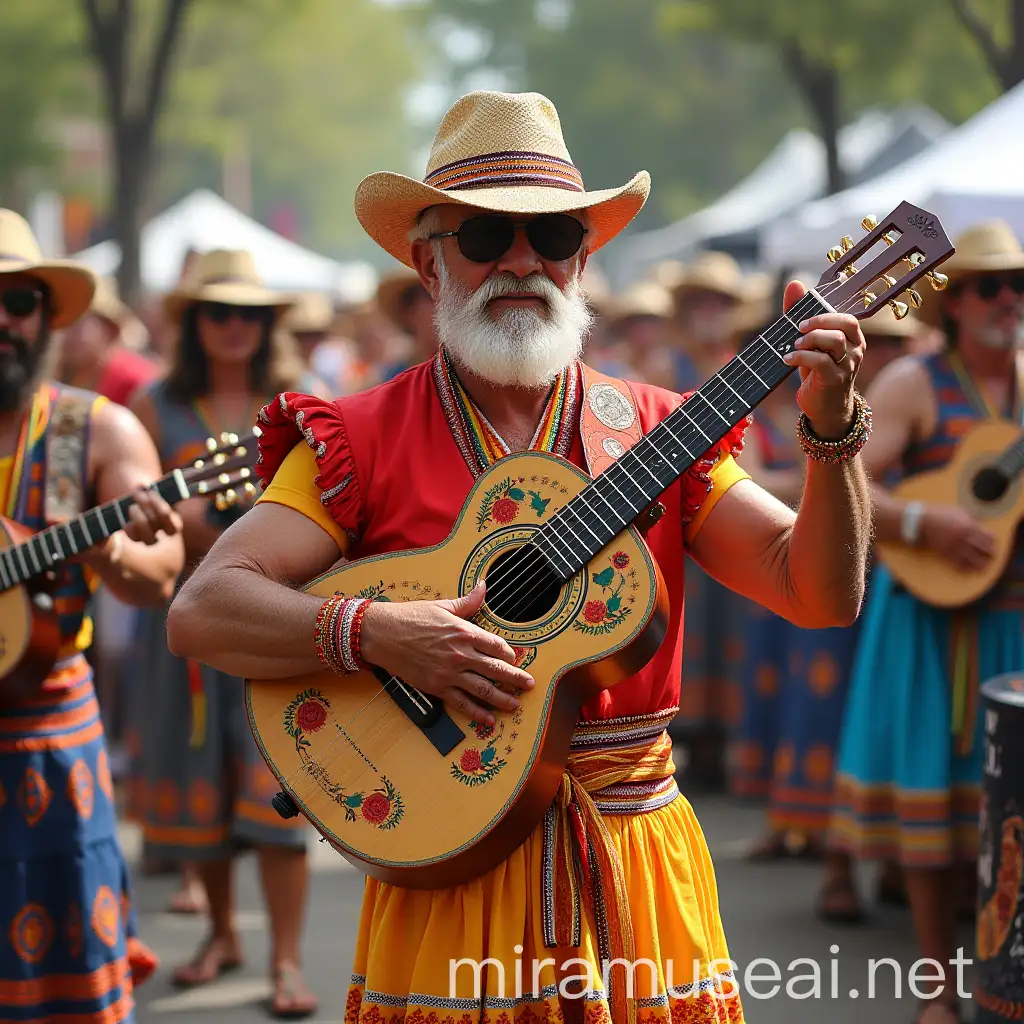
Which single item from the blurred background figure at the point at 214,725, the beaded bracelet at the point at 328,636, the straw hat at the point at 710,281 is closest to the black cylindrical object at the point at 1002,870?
the beaded bracelet at the point at 328,636

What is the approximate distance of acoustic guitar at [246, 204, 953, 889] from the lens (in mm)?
2627

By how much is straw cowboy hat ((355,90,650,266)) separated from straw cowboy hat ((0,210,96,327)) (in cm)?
152

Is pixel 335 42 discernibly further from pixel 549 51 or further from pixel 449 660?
pixel 449 660

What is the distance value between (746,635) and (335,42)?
5227 cm

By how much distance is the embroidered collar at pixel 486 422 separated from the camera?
2.90 metres

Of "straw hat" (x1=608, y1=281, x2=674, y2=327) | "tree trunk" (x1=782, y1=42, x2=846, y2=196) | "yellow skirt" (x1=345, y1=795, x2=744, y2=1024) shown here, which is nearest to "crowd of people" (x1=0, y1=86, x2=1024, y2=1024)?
"yellow skirt" (x1=345, y1=795, x2=744, y2=1024)

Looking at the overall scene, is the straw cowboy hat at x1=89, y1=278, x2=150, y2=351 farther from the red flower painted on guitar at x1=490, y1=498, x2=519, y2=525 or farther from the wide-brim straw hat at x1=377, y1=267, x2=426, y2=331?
the red flower painted on guitar at x1=490, y1=498, x2=519, y2=525

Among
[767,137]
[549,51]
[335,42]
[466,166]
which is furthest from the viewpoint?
[335,42]

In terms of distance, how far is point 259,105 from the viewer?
5225 cm

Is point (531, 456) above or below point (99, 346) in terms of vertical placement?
below

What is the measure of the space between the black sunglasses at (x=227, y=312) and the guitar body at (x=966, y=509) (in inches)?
92.1

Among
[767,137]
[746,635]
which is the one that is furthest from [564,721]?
[767,137]

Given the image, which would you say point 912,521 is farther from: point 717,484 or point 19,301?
point 19,301

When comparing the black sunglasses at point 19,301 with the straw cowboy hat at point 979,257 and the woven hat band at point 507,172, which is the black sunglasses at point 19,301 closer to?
the woven hat band at point 507,172
